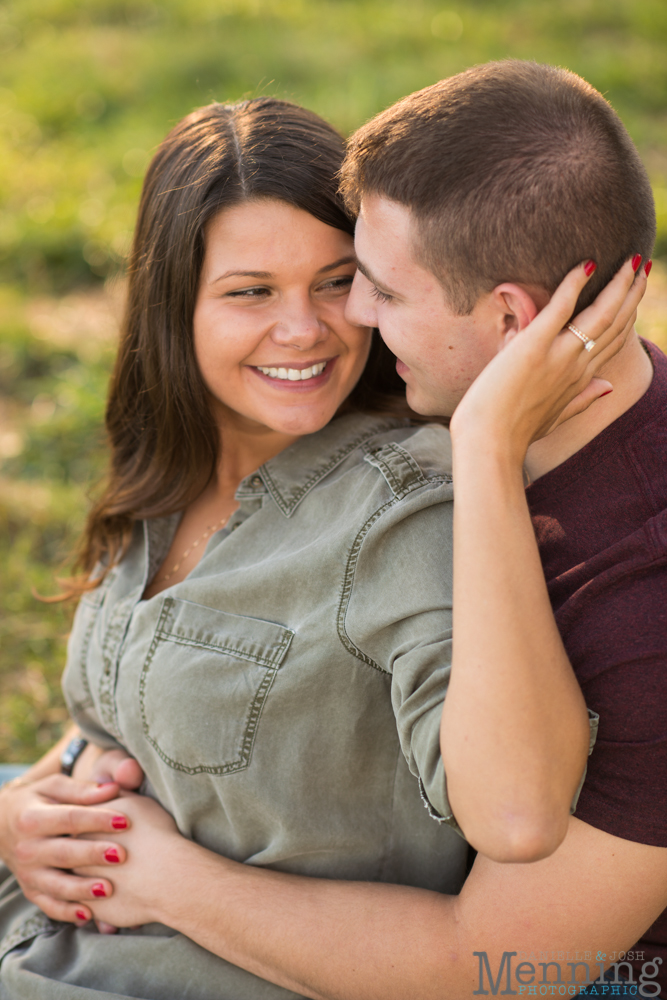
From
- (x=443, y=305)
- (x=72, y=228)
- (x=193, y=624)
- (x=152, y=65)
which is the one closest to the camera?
(x=443, y=305)

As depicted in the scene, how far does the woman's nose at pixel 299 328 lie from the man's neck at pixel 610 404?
2.06 ft

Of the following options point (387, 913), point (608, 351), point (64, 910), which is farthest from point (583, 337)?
point (64, 910)

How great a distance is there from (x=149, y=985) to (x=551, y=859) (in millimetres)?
950

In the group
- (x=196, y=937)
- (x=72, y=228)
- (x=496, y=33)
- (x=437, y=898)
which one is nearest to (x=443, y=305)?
(x=437, y=898)

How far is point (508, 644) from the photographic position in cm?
146

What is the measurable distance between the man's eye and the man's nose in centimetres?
1

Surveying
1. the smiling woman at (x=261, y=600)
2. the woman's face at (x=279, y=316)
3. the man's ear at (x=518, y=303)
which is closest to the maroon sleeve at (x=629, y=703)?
the smiling woman at (x=261, y=600)

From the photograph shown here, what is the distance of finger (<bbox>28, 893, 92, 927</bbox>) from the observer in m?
2.14

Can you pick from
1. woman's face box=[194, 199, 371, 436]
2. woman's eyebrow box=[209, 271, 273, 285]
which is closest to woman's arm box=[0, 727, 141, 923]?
woman's face box=[194, 199, 371, 436]

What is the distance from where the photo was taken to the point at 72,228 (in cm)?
666

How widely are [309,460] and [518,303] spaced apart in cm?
71

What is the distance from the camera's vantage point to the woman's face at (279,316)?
2082 millimetres

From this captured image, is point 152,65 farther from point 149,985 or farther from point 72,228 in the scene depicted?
point 149,985

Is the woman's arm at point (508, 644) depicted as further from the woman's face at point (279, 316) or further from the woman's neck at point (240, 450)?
the woman's neck at point (240, 450)
